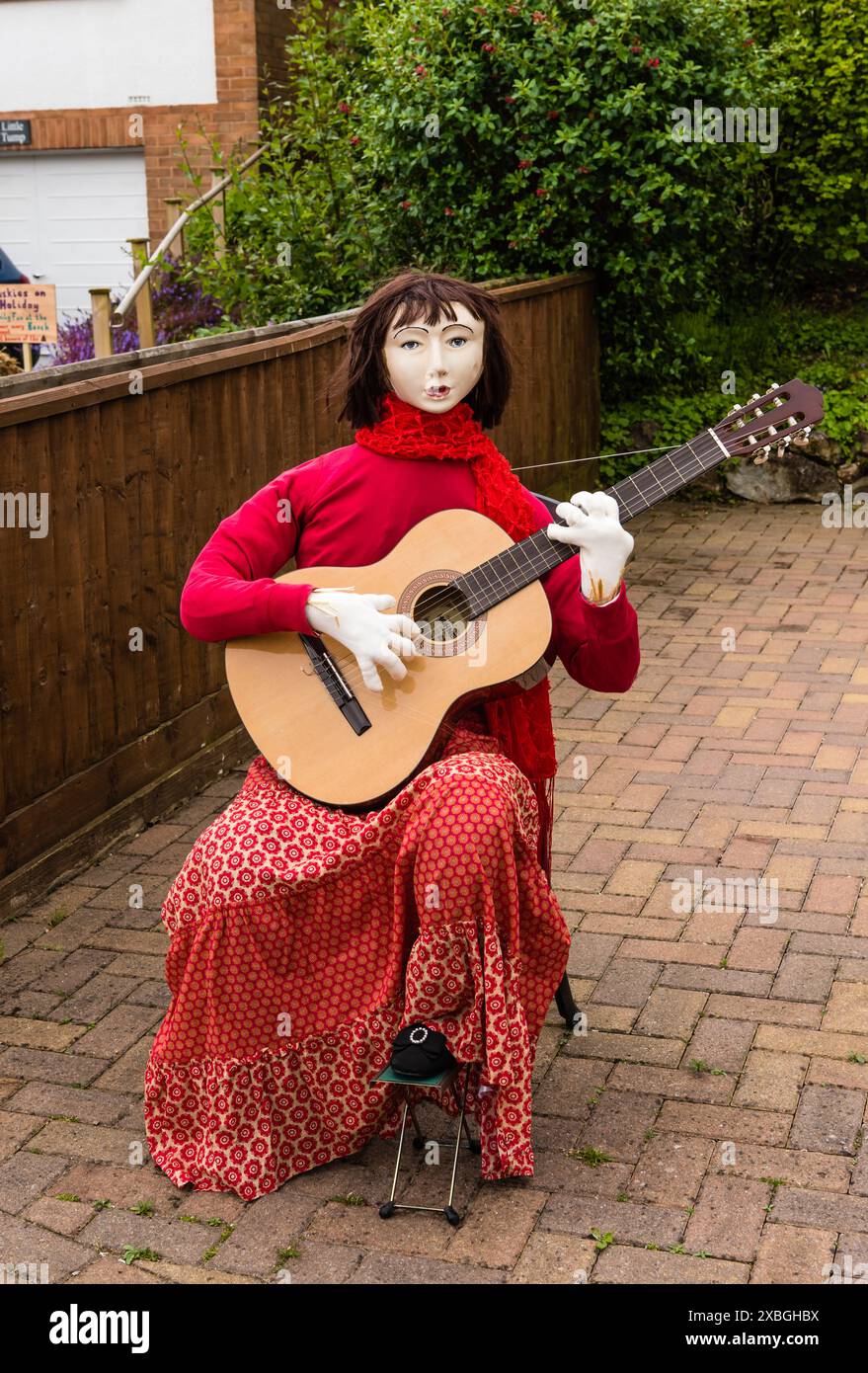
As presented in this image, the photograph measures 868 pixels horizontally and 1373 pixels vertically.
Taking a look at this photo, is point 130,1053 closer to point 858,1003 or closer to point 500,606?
point 500,606

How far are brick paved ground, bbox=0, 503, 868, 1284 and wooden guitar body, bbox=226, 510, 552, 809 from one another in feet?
2.82

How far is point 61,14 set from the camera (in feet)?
44.4

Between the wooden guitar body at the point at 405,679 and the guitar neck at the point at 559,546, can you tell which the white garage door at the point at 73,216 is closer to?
the wooden guitar body at the point at 405,679

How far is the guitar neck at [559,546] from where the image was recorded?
3.31 m

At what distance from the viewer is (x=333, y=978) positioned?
129 inches

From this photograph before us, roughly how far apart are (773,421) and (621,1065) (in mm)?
1528

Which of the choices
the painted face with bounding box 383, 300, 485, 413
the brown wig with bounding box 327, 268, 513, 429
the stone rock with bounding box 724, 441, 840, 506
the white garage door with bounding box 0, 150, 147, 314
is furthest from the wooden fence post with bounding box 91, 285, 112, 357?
the white garage door with bounding box 0, 150, 147, 314

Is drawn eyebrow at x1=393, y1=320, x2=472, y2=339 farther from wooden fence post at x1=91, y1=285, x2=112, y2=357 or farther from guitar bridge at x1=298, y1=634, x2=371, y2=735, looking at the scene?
wooden fence post at x1=91, y1=285, x2=112, y2=357

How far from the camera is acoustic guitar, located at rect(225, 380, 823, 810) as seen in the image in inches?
130

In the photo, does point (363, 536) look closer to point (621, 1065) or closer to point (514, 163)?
point (621, 1065)

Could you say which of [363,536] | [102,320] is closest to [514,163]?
[102,320]

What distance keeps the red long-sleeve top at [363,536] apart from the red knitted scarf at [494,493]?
0.03m

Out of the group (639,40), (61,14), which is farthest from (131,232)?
(639,40)

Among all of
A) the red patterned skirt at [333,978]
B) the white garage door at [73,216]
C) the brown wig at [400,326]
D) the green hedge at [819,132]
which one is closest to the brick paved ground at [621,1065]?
the red patterned skirt at [333,978]
